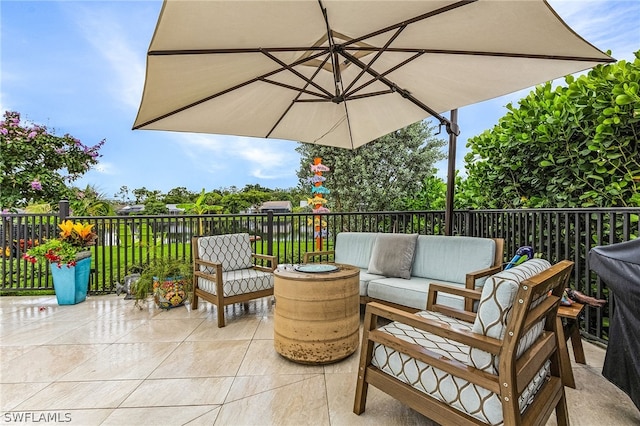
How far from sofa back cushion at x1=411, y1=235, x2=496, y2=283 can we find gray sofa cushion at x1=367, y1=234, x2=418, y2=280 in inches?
4.8

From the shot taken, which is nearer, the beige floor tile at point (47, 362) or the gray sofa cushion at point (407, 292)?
the beige floor tile at point (47, 362)

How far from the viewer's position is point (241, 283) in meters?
3.31

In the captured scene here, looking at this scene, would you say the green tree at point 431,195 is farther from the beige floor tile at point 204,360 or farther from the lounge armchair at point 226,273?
the beige floor tile at point 204,360

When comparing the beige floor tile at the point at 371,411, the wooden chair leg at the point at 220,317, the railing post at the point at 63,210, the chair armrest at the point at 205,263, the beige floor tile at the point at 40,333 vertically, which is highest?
the railing post at the point at 63,210

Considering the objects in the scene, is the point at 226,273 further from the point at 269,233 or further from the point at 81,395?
the point at 81,395

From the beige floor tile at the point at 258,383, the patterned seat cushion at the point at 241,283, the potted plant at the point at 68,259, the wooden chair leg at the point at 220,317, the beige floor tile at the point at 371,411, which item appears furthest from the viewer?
the potted plant at the point at 68,259

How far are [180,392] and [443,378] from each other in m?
1.66

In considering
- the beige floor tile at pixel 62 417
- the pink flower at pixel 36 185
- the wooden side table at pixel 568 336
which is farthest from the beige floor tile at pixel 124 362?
the pink flower at pixel 36 185

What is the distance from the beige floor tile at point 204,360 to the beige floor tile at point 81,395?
8.3 inches

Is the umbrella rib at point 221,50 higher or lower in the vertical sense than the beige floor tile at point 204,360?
higher

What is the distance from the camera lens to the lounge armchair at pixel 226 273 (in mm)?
3207

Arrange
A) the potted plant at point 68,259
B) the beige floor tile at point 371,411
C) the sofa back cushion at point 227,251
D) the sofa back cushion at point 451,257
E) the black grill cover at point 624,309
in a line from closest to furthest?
the black grill cover at point 624,309 < the beige floor tile at point 371,411 < the sofa back cushion at point 451,257 < the sofa back cushion at point 227,251 < the potted plant at point 68,259

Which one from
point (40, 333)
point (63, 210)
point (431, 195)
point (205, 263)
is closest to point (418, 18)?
point (205, 263)

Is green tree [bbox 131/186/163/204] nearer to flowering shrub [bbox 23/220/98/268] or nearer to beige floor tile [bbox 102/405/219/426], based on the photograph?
flowering shrub [bbox 23/220/98/268]
